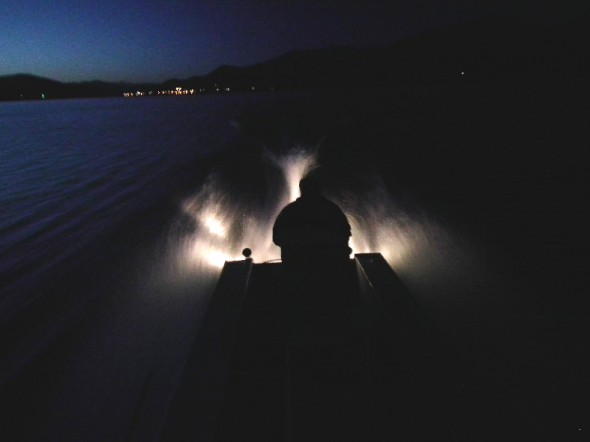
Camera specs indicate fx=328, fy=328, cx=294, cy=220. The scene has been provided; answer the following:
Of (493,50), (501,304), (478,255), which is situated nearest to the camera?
(501,304)

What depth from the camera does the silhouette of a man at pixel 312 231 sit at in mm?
4270

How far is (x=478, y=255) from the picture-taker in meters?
11.4

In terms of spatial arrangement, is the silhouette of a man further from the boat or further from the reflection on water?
the reflection on water

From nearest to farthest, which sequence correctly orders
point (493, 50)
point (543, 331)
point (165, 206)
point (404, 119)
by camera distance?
point (543, 331), point (165, 206), point (404, 119), point (493, 50)

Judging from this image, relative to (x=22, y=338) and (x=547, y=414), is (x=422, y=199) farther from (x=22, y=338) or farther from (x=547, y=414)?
(x=22, y=338)

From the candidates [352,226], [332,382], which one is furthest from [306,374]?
[352,226]

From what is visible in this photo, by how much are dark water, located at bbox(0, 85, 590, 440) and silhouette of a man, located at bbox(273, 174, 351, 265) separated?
1.96 m

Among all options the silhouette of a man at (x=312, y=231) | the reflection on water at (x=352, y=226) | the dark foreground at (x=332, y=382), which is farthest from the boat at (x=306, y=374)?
the reflection on water at (x=352, y=226)

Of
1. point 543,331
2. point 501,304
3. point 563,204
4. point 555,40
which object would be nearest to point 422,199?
point 563,204

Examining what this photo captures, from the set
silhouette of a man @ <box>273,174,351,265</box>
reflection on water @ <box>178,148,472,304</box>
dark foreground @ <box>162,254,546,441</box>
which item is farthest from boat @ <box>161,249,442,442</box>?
reflection on water @ <box>178,148,472,304</box>

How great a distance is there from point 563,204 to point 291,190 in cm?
1263

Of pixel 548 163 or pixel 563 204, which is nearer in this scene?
pixel 563 204

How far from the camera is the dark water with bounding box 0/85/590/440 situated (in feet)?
19.7

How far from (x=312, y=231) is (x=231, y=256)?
577 cm
